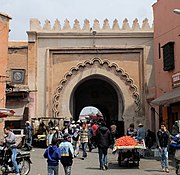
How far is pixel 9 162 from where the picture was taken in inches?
356

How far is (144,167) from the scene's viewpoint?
35.5ft

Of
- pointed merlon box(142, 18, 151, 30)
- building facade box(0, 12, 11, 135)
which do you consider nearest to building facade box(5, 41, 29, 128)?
building facade box(0, 12, 11, 135)

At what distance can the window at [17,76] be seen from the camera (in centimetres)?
1935

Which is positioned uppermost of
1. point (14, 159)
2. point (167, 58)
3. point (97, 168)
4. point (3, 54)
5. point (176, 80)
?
point (3, 54)

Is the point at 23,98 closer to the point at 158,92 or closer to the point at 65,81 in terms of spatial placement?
the point at 65,81

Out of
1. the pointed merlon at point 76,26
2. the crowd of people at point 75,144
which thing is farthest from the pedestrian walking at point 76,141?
the pointed merlon at point 76,26

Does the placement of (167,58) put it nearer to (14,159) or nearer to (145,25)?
(145,25)

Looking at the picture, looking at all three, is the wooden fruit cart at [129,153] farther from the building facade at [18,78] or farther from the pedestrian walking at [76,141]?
the building facade at [18,78]

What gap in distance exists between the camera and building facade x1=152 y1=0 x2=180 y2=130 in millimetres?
15422

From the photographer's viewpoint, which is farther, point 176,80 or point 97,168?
point 176,80

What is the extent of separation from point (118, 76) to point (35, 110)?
5.36 meters

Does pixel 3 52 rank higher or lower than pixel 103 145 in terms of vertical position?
higher

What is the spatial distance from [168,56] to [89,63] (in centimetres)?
537

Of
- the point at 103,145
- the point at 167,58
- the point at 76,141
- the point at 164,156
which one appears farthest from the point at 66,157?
the point at 167,58
